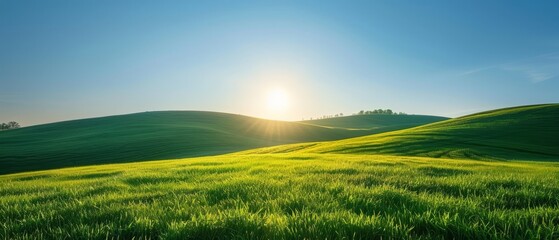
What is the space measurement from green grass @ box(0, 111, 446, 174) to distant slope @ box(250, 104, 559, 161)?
3144 centimetres

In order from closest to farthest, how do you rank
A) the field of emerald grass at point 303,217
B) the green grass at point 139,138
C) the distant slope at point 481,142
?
the field of emerald grass at point 303,217, the distant slope at point 481,142, the green grass at point 139,138

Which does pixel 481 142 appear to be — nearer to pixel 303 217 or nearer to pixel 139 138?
pixel 303 217

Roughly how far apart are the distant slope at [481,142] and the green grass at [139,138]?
3144cm

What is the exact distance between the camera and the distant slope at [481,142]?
125ft

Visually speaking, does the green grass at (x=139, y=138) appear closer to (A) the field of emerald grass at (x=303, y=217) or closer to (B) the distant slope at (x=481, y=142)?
(B) the distant slope at (x=481, y=142)

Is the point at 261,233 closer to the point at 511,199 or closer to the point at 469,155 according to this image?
the point at 511,199

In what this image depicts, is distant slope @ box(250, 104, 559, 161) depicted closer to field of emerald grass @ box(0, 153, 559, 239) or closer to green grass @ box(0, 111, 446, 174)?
green grass @ box(0, 111, 446, 174)

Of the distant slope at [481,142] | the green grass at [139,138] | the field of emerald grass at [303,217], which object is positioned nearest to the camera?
the field of emerald grass at [303,217]

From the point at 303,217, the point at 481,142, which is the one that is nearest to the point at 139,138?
the point at 481,142

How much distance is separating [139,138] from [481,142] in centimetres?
7686

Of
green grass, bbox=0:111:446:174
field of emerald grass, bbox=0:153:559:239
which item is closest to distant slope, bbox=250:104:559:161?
green grass, bbox=0:111:446:174

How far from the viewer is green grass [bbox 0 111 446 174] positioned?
68.7 meters

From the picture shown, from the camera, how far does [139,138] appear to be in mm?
89188

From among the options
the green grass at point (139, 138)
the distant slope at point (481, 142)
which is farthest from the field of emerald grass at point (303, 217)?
the green grass at point (139, 138)
